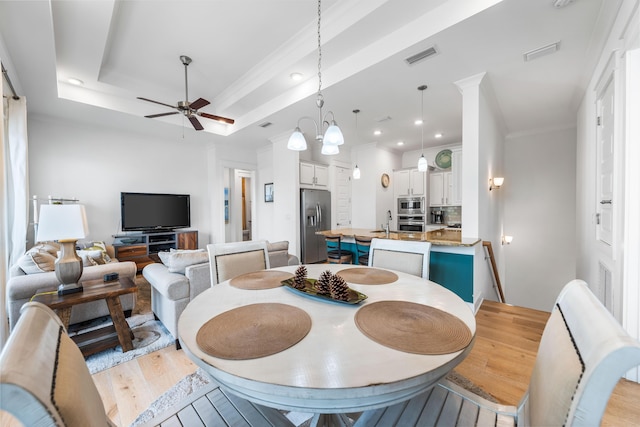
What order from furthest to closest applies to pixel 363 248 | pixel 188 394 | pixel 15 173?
pixel 363 248
pixel 15 173
pixel 188 394

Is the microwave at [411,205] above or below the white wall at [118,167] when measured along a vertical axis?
below

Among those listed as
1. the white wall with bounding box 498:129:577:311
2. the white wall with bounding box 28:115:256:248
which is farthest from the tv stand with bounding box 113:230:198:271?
the white wall with bounding box 498:129:577:311

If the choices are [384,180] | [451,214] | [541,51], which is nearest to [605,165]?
[541,51]

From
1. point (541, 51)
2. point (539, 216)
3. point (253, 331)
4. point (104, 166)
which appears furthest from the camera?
point (539, 216)

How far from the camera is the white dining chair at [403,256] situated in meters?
1.82

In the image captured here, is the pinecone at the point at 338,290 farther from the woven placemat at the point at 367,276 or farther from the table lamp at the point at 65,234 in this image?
the table lamp at the point at 65,234

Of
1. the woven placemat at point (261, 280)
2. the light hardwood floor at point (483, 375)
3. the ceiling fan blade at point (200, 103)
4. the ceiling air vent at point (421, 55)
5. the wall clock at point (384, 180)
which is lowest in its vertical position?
the light hardwood floor at point (483, 375)

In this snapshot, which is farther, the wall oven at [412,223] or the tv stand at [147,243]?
the wall oven at [412,223]

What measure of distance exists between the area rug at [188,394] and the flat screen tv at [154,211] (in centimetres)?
390

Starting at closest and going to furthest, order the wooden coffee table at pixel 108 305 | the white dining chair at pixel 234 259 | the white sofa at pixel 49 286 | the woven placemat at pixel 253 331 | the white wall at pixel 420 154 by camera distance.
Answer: the woven placemat at pixel 253 331, the white dining chair at pixel 234 259, the wooden coffee table at pixel 108 305, the white sofa at pixel 49 286, the white wall at pixel 420 154

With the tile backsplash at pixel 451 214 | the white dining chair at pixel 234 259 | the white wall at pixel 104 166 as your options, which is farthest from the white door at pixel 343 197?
the white dining chair at pixel 234 259

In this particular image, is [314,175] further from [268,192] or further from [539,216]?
[539,216]

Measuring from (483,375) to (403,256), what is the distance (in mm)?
968

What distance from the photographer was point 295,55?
114 inches
